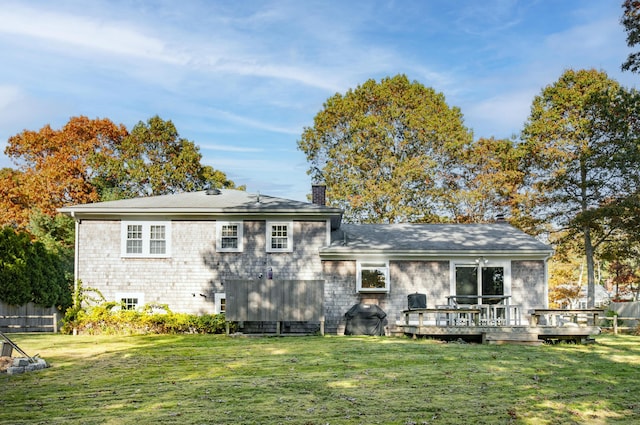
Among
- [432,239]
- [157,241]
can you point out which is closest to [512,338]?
[432,239]

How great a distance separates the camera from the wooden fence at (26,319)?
22.3 meters

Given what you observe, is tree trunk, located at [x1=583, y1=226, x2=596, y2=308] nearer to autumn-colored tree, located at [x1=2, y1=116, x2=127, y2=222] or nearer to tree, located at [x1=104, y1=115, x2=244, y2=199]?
tree, located at [x1=104, y1=115, x2=244, y2=199]

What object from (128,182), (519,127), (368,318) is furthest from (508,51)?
(128,182)

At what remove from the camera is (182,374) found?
10.8 meters

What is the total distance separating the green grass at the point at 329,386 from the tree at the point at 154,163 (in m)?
24.8

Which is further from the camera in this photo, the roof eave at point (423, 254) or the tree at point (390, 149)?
the tree at point (390, 149)

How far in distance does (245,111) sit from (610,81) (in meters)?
19.3

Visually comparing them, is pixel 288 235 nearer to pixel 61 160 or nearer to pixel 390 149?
pixel 390 149

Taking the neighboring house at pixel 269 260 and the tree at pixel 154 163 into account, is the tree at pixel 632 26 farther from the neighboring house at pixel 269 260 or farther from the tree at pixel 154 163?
the tree at pixel 154 163

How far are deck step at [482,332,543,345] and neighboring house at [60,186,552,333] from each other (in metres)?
5.01

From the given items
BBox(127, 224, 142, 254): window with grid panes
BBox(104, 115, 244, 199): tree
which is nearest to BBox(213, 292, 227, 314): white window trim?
BBox(127, 224, 142, 254): window with grid panes

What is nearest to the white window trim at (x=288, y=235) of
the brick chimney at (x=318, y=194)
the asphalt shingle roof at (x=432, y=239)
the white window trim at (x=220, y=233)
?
the white window trim at (x=220, y=233)

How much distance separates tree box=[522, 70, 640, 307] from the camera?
29.4 meters

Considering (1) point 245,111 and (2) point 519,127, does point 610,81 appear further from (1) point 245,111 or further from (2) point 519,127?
(1) point 245,111
